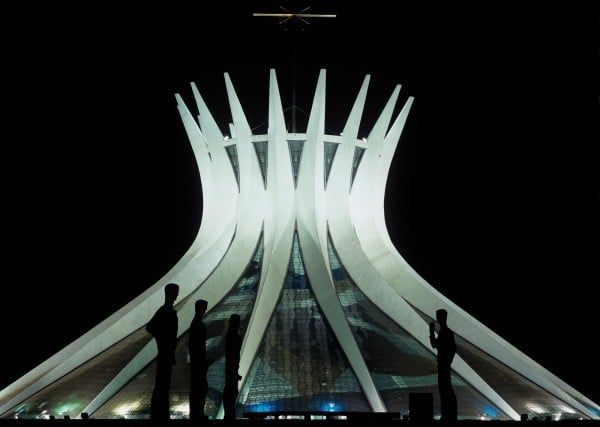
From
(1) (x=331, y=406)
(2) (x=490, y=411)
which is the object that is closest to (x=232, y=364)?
(1) (x=331, y=406)

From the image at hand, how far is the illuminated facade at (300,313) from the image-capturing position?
16.5 metres

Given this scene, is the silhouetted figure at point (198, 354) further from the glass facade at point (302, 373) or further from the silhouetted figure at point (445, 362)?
the glass facade at point (302, 373)

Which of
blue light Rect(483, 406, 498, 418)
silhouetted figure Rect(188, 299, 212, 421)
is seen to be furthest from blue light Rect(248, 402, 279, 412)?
silhouetted figure Rect(188, 299, 212, 421)

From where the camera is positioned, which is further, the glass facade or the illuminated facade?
the illuminated facade

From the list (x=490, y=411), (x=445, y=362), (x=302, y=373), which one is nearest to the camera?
(x=445, y=362)

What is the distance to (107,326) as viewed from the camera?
20141 mm

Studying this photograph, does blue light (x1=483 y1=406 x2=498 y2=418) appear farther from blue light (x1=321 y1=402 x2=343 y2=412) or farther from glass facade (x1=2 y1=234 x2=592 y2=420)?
blue light (x1=321 y1=402 x2=343 y2=412)

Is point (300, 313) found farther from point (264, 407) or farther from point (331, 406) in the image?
point (264, 407)

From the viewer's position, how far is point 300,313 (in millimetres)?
19047

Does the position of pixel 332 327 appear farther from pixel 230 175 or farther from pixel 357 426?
pixel 357 426

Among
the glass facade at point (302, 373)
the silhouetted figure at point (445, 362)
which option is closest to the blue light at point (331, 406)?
the glass facade at point (302, 373)

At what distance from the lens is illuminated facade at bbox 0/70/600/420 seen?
16.5 metres

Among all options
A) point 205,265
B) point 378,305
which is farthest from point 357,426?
point 205,265

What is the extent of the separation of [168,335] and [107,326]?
11791mm
